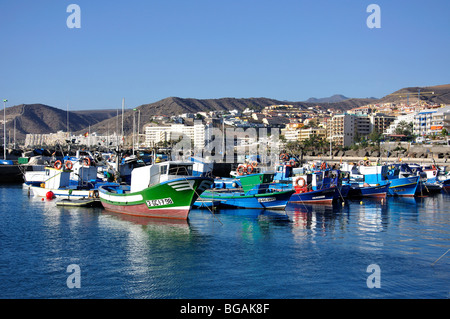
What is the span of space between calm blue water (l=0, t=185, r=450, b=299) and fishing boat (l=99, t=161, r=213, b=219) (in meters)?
1.11

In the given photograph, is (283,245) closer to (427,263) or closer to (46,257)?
(427,263)

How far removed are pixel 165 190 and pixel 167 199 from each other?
776 mm

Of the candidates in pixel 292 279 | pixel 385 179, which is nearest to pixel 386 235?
pixel 292 279

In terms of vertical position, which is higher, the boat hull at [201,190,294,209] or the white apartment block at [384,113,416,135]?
the white apartment block at [384,113,416,135]

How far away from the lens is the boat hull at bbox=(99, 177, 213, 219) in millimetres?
27703

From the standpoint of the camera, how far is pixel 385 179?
4856 centimetres

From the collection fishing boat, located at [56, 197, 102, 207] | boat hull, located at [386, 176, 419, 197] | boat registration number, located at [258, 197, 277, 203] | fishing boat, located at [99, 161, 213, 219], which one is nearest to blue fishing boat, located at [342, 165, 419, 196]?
boat hull, located at [386, 176, 419, 197]

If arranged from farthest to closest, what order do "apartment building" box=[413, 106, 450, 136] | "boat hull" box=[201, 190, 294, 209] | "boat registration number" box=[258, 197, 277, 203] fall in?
"apartment building" box=[413, 106, 450, 136] < "boat registration number" box=[258, 197, 277, 203] < "boat hull" box=[201, 190, 294, 209]

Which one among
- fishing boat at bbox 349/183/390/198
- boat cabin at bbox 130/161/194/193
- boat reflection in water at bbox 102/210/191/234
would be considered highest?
boat cabin at bbox 130/161/194/193

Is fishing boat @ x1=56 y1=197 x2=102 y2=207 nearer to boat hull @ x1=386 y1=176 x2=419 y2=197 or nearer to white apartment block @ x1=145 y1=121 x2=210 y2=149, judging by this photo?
boat hull @ x1=386 y1=176 x2=419 y2=197

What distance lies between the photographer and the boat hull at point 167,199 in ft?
90.9

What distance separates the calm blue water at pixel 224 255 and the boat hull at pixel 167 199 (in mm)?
1020

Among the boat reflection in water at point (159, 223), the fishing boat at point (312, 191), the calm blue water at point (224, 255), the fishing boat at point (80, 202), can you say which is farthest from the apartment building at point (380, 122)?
the boat reflection in water at point (159, 223)
